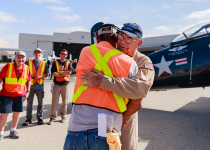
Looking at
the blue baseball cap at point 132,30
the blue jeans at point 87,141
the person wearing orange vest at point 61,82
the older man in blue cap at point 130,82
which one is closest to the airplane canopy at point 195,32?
the person wearing orange vest at point 61,82

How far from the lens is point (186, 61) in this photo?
15.3 ft

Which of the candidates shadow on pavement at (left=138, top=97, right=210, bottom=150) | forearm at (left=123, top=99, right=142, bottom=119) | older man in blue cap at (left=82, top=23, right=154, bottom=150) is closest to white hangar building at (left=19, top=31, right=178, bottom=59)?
shadow on pavement at (left=138, top=97, right=210, bottom=150)

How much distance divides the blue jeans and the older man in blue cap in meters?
0.36

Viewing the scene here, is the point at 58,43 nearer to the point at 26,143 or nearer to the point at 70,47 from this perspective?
the point at 70,47

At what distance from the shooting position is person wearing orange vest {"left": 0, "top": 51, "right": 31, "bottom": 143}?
371 centimetres

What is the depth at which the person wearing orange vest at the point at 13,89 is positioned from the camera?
12.2 ft

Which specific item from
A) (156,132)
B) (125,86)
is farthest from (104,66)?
A: (156,132)

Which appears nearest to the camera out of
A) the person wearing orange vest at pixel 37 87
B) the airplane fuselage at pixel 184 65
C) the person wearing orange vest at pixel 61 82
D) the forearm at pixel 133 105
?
the forearm at pixel 133 105

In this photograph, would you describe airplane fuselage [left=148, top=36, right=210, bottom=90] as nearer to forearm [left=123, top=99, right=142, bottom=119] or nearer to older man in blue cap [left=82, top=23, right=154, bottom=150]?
older man in blue cap [left=82, top=23, right=154, bottom=150]

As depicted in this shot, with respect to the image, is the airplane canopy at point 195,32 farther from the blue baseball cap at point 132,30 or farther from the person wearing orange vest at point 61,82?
the blue baseball cap at point 132,30

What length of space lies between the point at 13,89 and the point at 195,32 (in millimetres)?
5001

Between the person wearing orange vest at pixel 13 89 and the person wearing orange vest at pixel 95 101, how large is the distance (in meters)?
2.91

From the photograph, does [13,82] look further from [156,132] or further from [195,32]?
[195,32]

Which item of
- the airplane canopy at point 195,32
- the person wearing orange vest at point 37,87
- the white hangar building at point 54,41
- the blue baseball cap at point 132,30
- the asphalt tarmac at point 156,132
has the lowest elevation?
the asphalt tarmac at point 156,132
